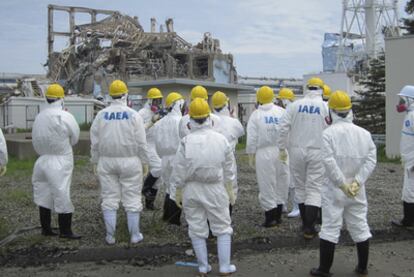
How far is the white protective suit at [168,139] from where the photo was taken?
7.43 m

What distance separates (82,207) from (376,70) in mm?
17756

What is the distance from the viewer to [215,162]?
5.29 metres

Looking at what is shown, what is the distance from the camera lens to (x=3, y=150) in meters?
6.44

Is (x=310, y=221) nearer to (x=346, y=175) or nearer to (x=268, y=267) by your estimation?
(x=268, y=267)

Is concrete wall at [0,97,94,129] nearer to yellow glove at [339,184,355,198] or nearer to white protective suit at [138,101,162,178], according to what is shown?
white protective suit at [138,101,162,178]

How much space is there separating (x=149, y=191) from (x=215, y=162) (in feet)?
11.8

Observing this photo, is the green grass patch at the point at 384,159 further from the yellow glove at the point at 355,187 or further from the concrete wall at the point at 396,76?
the yellow glove at the point at 355,187

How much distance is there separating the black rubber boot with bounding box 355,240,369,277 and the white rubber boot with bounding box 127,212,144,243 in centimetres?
277

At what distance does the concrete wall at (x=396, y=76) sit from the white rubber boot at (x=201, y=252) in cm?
1270

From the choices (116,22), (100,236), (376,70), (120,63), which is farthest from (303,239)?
(116,22)

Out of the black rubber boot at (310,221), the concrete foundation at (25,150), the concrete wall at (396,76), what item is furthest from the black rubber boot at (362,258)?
the concrete foundation at (25,150)

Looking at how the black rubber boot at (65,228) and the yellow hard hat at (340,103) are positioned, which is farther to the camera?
the black rubber boot at (65,228)


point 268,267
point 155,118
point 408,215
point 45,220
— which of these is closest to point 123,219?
point 45,220

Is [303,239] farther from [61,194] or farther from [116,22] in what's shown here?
[116,22]
